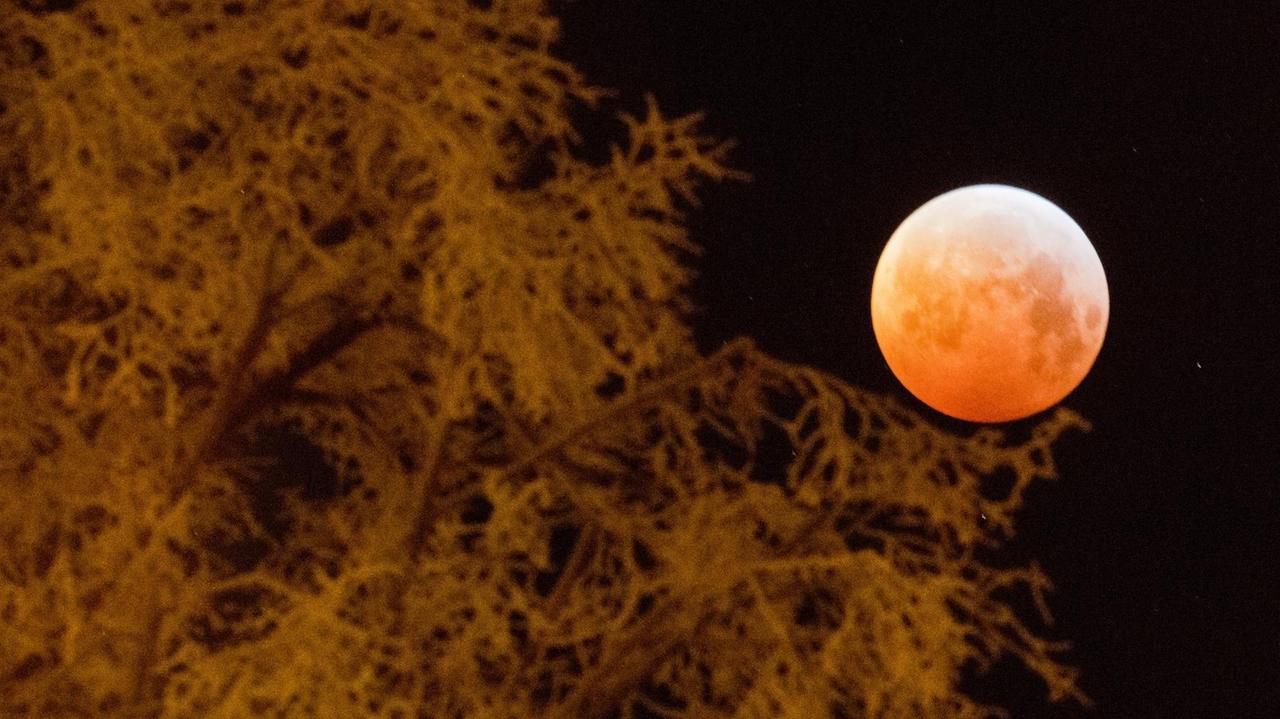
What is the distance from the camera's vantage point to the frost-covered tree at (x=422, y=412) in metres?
6.83

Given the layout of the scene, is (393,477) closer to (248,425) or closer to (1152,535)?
(248,425)

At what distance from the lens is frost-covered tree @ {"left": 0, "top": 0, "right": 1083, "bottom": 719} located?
22.4 feet

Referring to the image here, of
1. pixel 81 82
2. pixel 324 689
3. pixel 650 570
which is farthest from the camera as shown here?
pixel 650 570

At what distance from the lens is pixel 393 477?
7570 millimetres

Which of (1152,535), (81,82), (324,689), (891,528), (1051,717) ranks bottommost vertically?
(1051,717)

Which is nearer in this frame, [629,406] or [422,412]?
[422,412]

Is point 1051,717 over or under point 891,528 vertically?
under

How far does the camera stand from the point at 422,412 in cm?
736

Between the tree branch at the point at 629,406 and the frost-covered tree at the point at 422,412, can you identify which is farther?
the tree branch at the point at 629,406

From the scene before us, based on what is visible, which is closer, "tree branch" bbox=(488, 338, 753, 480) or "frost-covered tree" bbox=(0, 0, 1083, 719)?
"frost-covered tree" bbox=(0, 0, 1083, 719)

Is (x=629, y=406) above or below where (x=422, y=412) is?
above

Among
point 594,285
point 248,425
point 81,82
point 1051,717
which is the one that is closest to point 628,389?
point 594,285

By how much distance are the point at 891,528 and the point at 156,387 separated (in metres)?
3.49

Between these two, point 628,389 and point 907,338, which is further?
point 628,389
